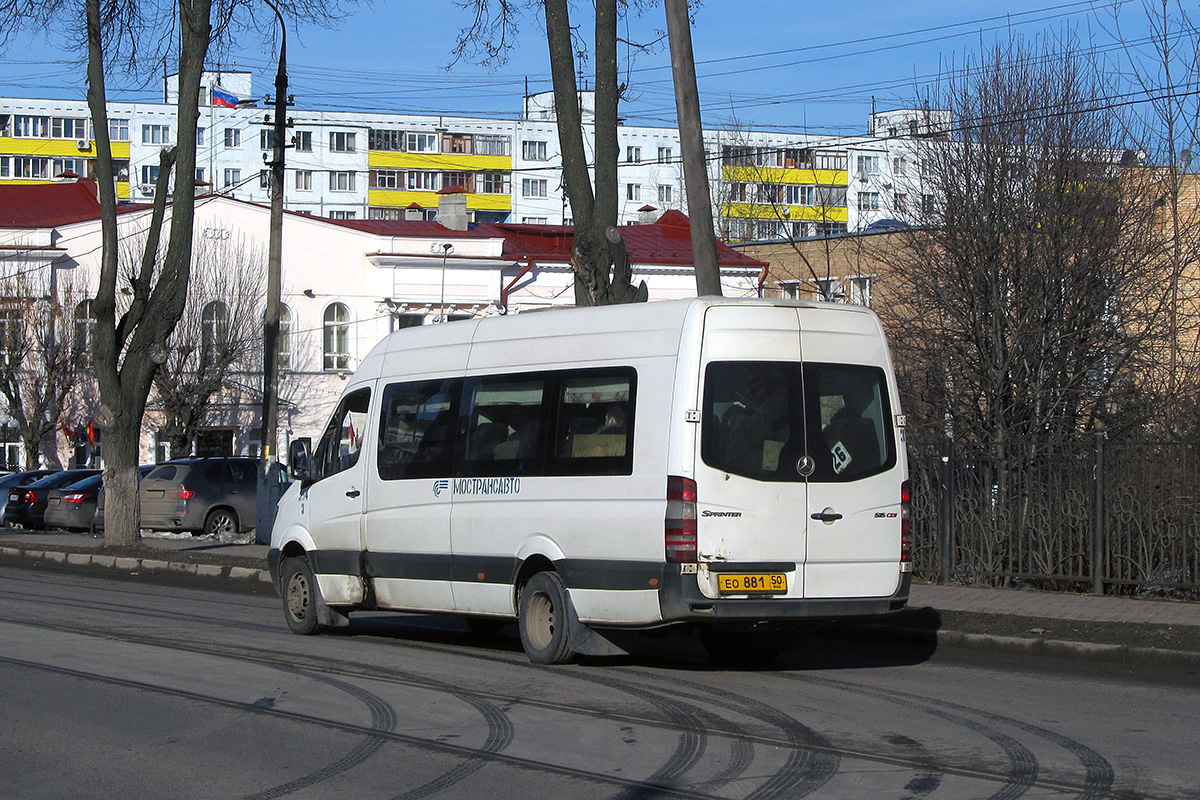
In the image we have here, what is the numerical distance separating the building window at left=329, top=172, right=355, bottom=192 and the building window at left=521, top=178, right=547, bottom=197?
11750 mm

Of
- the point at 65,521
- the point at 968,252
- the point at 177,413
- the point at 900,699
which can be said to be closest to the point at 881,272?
the point at 968,252

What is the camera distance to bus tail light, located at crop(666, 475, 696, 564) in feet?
29.5

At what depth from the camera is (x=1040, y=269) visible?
15617mm

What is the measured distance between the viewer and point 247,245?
44.3 m

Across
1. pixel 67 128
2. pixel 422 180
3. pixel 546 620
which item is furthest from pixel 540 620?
pixel 67 128

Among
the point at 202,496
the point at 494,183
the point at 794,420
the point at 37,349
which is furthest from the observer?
the point at 494,183

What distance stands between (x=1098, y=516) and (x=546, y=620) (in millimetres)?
6040

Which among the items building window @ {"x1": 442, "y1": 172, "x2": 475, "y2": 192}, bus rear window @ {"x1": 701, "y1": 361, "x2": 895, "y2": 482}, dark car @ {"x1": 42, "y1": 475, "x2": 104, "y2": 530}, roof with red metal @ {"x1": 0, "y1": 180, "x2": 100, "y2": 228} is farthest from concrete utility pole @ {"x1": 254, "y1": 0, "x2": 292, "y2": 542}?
building window @ {"x1": 442, "y1": 172, "x2": 475, "y2": 192}

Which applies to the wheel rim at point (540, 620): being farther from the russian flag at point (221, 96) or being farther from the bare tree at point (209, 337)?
the bare tree at point (209, 337)

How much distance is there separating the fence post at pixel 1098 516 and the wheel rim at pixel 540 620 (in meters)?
6.03

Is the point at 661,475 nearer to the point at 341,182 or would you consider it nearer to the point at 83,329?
the point at 83,329

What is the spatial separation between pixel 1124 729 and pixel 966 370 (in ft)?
29.1

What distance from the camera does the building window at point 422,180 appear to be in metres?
96.4

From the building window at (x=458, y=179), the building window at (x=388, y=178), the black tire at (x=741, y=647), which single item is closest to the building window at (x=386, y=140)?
the building window at (x=388, y=178)
